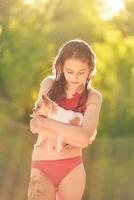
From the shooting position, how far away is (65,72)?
2.63 meters

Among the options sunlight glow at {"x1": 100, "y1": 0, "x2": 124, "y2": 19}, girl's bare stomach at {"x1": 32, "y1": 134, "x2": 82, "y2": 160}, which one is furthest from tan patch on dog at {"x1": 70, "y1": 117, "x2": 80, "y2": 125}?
sunlight glow at {"x1": 100, "y1": 0, "x2": 124, "y2": 19}

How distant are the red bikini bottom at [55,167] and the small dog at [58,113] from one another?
0.07 m

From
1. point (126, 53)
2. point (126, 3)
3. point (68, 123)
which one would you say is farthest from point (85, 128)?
point (126, 3)

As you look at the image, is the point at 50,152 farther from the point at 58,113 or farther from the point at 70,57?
the point at 70,57

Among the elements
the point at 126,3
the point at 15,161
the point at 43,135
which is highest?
the point at 126,3

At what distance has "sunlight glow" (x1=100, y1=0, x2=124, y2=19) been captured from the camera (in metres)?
7.30

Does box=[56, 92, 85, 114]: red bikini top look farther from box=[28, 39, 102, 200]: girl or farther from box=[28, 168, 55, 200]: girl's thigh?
box=[28, 168, 55, 200]: girl's thigh

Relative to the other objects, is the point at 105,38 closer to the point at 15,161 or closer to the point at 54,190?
the point at 15,161

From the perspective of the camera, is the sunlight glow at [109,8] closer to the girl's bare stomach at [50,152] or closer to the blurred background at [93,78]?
the blurred background at [93,78]

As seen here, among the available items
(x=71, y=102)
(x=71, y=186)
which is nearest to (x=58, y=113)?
(x=71, y=102)

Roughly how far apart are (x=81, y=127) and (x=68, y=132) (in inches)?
2.4

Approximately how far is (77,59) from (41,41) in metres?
4.44

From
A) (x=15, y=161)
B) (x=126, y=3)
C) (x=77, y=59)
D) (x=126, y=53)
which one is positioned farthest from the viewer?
(x=126, y=3)

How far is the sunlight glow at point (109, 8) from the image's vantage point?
7.30 meters
